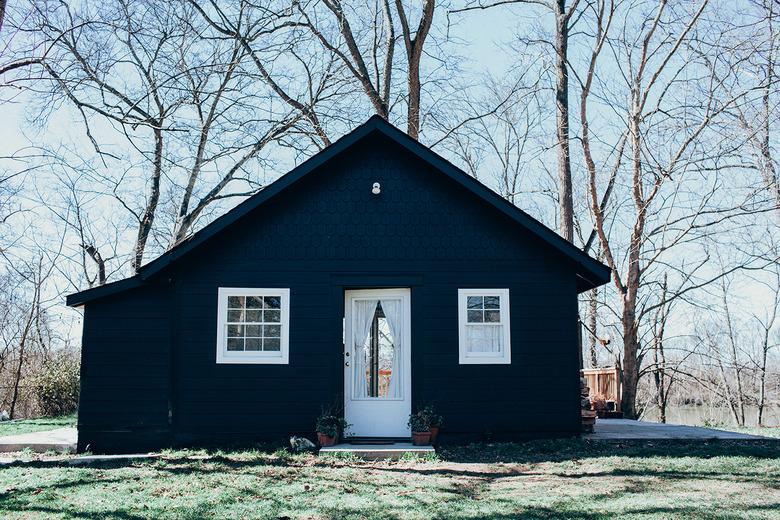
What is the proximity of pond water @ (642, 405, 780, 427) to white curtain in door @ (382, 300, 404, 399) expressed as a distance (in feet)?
62.3

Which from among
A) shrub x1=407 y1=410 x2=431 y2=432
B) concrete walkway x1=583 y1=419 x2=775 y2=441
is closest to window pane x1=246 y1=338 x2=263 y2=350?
shrub x1=407 y1=410 x2=431 y2=432

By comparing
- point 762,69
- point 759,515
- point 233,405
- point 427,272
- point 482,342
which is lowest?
point 759,515

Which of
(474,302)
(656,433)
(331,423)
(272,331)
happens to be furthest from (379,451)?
(656,433)

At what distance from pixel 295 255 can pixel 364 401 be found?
7.99 ft

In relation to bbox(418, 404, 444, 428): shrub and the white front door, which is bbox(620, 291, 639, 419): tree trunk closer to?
bbox(418, 404, 444, 428): shrub

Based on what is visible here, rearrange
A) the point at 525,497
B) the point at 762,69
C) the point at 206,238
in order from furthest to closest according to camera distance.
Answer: the point at 762,69 < the point at 206,238 < the point at 525,497

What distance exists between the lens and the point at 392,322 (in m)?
11.6

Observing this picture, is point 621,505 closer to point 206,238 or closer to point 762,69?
point 206,238

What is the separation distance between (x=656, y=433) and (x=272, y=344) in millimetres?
6042

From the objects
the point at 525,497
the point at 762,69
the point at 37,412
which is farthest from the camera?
the point at 37,412

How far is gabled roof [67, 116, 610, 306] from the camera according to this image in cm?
1117

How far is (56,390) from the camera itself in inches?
774

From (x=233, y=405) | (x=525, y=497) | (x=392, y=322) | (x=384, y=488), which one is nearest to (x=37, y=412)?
(x=233, y=405)

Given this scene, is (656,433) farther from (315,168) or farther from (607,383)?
(315,168)
